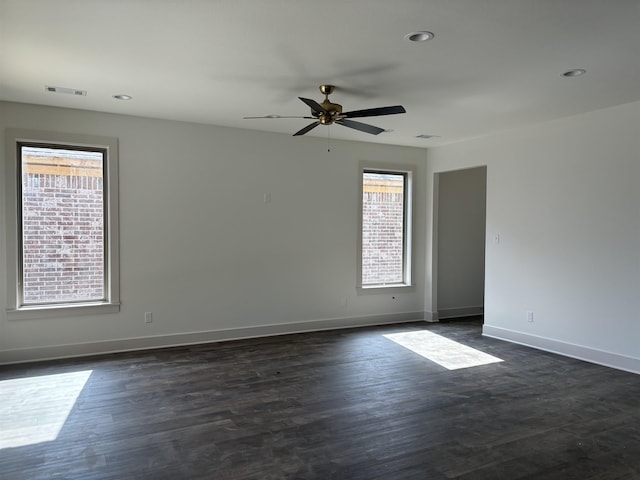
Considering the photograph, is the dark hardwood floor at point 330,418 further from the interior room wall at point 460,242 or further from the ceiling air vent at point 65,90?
the ceiling air vent at point 65,90

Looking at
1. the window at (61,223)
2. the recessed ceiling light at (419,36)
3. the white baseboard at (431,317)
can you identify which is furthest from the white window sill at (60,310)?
the white baseboard at (431,317)

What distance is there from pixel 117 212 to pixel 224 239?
1246 mm

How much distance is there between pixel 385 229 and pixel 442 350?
213 centimetres

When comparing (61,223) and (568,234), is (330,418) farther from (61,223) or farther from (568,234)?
(61,223)

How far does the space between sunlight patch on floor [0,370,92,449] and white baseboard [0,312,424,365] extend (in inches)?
23.3

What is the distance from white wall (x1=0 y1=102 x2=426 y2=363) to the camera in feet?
15.3

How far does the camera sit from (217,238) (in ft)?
17.3

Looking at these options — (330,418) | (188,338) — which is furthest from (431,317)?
(330,418)

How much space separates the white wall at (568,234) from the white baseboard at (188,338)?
1625mm

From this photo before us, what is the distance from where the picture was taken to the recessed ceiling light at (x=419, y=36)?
2695 millimetres

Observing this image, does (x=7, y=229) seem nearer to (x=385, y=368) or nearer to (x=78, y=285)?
(x=78, y=285)

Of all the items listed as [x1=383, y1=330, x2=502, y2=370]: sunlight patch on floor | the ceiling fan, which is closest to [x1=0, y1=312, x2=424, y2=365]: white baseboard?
[x1=383, y1=330, x2=502, y2=370]: sunlight patch on floor

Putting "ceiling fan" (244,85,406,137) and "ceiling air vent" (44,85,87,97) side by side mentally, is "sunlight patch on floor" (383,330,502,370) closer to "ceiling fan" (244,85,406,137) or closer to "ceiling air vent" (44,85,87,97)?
"ceiling fan" (244,85,406,137)

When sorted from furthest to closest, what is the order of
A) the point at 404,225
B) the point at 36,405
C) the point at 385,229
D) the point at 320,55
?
the point at 404,225
the point at 385,229
the point at 36,405
the point at 320,55
